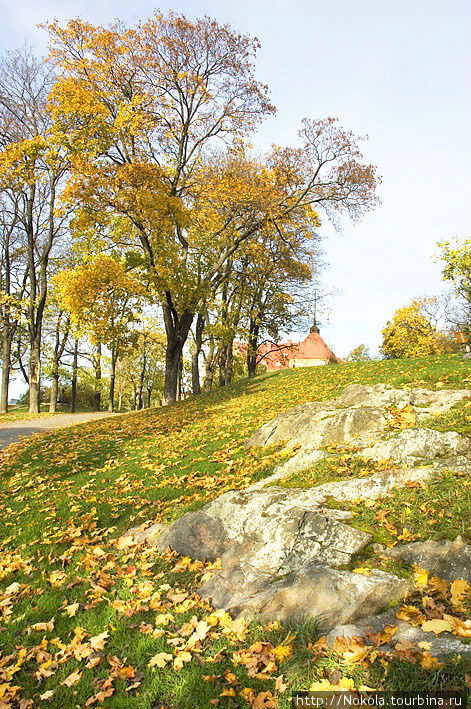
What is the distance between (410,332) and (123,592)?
47.1 m

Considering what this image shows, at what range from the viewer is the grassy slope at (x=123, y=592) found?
319cm

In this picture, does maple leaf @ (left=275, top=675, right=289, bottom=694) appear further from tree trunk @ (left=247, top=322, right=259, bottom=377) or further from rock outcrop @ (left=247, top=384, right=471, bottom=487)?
tree trunk @ (left=247, top=322, right=259, bottom=377)

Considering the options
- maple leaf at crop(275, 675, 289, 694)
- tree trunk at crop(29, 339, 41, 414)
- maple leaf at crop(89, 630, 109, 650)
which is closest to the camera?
maple leaf at crop(275, 675, 289, 694)

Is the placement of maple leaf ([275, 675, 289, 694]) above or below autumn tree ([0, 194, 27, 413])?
below

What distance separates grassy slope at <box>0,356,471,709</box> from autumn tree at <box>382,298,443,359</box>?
36.8 metres

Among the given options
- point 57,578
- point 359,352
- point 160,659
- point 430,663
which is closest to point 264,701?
point 160,659

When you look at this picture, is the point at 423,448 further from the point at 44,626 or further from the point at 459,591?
Result: the point at 44,626

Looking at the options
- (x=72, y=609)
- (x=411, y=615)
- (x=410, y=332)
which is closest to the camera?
(x=411, y=615)

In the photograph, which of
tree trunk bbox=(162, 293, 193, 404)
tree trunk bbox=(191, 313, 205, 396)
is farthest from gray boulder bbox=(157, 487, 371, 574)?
tree trunk bbox=(191, 313, 205, 396)

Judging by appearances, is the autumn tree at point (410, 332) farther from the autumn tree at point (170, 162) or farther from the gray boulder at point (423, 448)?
the gray boulder at point (423, 448)

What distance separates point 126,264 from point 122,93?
A: 24.7 feet

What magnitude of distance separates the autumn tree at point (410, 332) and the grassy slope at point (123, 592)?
1450 inches

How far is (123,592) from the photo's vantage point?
4590 mm

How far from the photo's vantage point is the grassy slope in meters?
3.19
